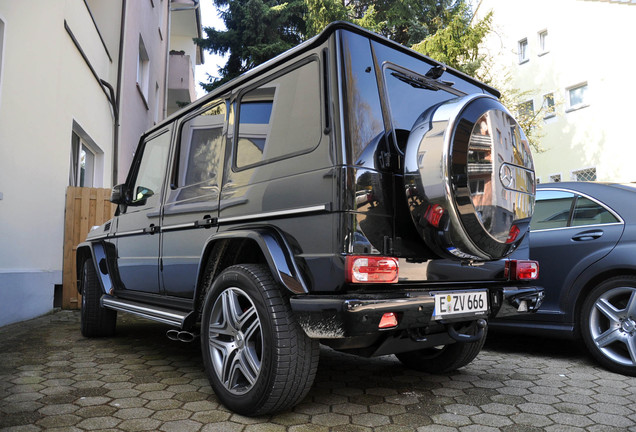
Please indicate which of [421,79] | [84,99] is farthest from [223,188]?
[84,99]

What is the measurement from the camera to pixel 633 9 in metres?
15.8

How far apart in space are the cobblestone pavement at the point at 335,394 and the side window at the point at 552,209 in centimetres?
112

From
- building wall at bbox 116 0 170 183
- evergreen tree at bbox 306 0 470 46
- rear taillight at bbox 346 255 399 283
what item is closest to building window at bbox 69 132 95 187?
building wall at bbox 116 0 170 183

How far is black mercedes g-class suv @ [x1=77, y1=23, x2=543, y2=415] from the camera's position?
2.28 metres

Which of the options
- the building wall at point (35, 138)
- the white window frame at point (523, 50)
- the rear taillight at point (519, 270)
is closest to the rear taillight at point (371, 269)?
the rear taillight at point (519, 270)

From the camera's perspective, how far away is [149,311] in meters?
3.46

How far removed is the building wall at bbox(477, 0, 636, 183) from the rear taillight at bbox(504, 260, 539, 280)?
13011mm

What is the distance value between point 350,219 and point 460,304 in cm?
76

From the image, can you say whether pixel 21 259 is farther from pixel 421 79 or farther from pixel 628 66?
pixel 628 66

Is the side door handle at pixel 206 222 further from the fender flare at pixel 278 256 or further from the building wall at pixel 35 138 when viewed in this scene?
the building wall at pixel 35 138

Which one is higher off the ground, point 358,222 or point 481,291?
point 358,222

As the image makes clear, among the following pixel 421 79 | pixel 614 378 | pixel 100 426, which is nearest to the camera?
pixel 100 426

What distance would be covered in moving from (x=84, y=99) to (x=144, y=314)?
18.2 ft

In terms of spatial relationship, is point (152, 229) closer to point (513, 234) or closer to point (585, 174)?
point (513, 234)
